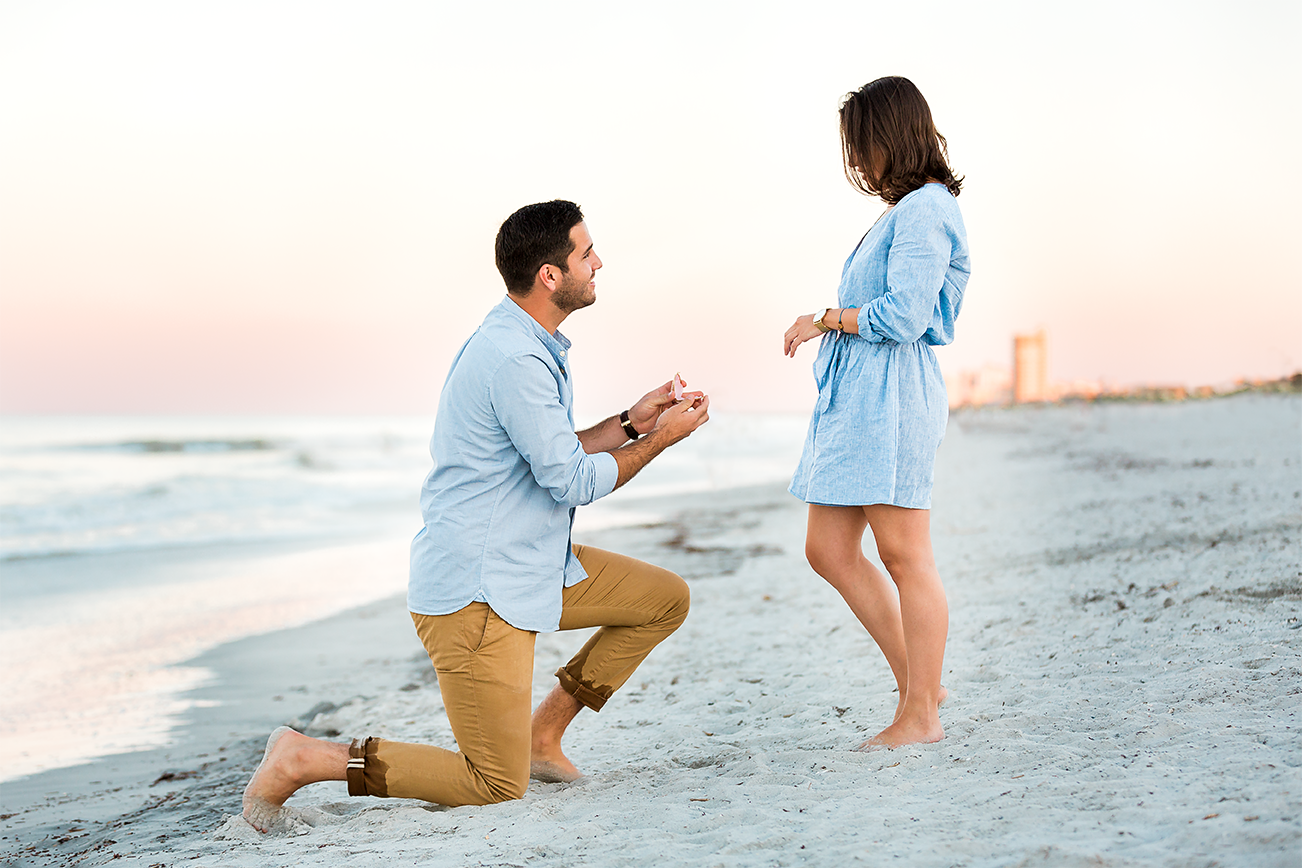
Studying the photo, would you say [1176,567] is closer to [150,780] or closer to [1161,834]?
[1161,834]

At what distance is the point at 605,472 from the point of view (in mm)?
2730

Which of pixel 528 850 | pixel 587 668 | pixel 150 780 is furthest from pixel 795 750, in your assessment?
pixel 150 780

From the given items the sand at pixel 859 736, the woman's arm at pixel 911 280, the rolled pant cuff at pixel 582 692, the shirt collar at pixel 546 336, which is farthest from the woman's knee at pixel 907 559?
the shirt collar at pixel 546 336

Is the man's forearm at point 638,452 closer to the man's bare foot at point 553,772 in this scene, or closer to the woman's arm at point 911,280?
Answer: the woman's arm at point 911,280

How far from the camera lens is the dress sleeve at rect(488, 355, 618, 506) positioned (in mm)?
2609

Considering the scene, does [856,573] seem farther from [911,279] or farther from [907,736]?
[911,279]

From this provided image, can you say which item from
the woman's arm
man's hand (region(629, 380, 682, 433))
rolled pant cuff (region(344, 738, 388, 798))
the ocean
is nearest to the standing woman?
the woman's arm

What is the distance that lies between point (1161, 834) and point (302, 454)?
29331 millimetres

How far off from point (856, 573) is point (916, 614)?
0.24m

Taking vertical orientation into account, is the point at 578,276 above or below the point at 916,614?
above

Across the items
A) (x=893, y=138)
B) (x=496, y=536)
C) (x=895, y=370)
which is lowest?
(x=496, y=536)

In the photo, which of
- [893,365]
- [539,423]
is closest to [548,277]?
[539,423]

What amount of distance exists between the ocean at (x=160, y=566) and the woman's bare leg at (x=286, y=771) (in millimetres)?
1639

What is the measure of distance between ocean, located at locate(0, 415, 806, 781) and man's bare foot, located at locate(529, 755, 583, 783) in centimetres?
207
